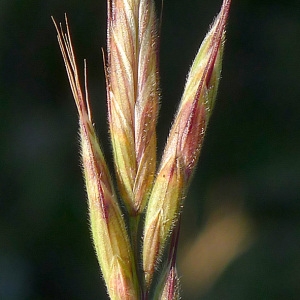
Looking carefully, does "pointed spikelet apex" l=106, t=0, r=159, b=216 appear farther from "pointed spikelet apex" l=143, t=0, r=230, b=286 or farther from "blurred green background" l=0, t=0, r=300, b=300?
"blurred green background" l=0, t=0, r=300, b=300

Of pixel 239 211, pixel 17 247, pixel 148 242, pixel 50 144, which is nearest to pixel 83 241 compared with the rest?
pixel 17 247

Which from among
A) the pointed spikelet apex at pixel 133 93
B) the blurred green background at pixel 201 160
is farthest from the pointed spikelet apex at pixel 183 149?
the blurred green background at pixel 201 160

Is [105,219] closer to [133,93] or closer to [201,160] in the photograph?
[133,93]

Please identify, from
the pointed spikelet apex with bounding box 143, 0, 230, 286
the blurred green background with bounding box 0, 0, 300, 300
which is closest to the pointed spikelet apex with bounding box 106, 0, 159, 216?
the pointed spikelet apex with bounding box 143, 0, 230, 286

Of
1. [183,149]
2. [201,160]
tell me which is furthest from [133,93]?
[201,160]

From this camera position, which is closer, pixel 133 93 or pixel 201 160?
pixel 133 93

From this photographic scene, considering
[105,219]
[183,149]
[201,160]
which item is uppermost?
[183,149]
